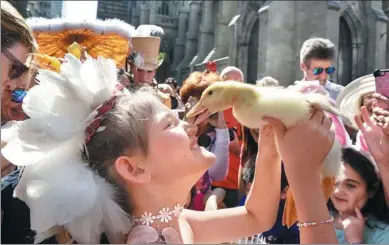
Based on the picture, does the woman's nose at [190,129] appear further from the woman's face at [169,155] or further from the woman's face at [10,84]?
the woman's face at [10,84]

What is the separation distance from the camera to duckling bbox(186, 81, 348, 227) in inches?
61.2

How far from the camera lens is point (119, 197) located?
170 centimetres

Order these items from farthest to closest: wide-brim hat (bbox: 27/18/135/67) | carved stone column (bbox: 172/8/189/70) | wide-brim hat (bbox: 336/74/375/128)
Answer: carved stone column (bbox: 172/8/189/70) < wide-brim hat (bbox: 27/18/135/67) < wide-brim hat (bbox: 336/74/375/128)

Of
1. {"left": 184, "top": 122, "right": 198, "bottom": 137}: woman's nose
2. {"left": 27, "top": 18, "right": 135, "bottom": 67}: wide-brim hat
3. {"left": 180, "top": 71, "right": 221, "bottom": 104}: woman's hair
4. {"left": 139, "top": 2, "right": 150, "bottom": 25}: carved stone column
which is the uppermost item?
{"left": 139, "top": 2, "right": 150, "bottom": 25}: carved stone column

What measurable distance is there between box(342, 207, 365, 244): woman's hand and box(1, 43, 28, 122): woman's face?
203cm

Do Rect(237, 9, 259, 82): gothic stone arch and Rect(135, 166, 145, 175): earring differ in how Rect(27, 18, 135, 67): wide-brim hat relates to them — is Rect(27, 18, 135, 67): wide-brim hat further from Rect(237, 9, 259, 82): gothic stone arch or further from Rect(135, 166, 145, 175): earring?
Rect(237, 9, 259, 82): gothic stone arch

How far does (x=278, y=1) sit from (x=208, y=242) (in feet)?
48.4

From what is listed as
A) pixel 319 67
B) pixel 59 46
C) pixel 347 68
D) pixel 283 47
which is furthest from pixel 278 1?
pixel 59 46

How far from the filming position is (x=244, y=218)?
2.13 m

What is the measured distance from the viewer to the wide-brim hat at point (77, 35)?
3.12 metres

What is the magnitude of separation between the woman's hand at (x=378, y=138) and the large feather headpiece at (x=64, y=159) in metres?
1.43

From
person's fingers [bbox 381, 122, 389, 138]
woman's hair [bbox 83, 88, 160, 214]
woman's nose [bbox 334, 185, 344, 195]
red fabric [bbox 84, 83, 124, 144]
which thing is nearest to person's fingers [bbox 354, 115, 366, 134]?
person's fingers [bbox 381, 122, 389, 138]

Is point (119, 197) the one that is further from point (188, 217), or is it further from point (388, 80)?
point (388, 80)

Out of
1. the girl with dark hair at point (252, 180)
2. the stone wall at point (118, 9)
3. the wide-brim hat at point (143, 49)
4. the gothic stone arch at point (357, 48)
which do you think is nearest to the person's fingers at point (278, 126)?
the girl with dark hair at point (252, 180)
